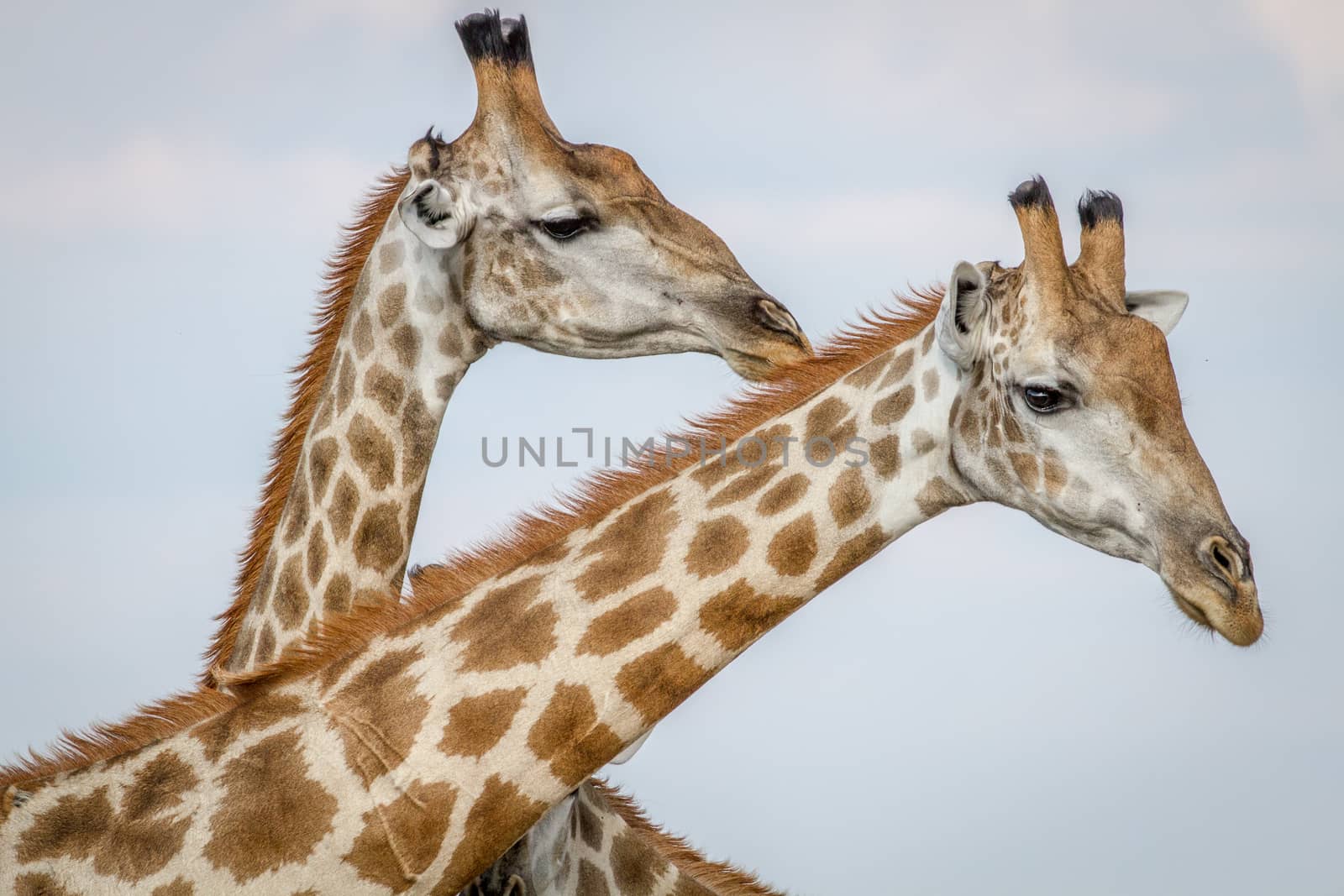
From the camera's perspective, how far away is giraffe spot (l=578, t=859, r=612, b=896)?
255 inches

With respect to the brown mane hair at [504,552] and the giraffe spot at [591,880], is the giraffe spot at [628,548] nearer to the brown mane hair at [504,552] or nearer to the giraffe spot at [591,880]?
the brown mane hair at [504,552]

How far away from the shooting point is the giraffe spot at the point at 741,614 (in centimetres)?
529

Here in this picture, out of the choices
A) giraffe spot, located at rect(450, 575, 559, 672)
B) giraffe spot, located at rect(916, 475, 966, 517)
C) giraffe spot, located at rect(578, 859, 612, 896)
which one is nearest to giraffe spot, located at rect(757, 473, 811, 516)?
giraffe spot, located at rect(916, 475, 966, 517)

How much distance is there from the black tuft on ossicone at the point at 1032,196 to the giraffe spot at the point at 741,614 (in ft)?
4.86

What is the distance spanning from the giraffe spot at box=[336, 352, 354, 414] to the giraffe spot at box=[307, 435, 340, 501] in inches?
6.3

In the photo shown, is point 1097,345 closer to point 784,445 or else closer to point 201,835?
point 784,445

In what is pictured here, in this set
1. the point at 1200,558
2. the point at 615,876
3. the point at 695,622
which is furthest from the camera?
the point at 615,876

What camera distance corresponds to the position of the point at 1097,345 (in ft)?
17.2

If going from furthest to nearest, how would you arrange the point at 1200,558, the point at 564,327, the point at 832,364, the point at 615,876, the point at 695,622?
1. the point at 564,327
2. the point at 615,876
3. the point at 832,364
4. the point at 695,622
5. the point at 1200,558

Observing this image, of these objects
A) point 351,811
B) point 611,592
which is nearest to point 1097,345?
point 611,592

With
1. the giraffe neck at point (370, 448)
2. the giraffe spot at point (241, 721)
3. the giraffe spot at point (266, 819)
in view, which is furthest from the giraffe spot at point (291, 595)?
the giraffe spot at point (266, 819)

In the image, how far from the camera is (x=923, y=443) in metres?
5.41

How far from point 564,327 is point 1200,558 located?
3219 millimetres

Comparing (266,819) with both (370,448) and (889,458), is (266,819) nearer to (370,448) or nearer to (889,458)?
(889,458)
